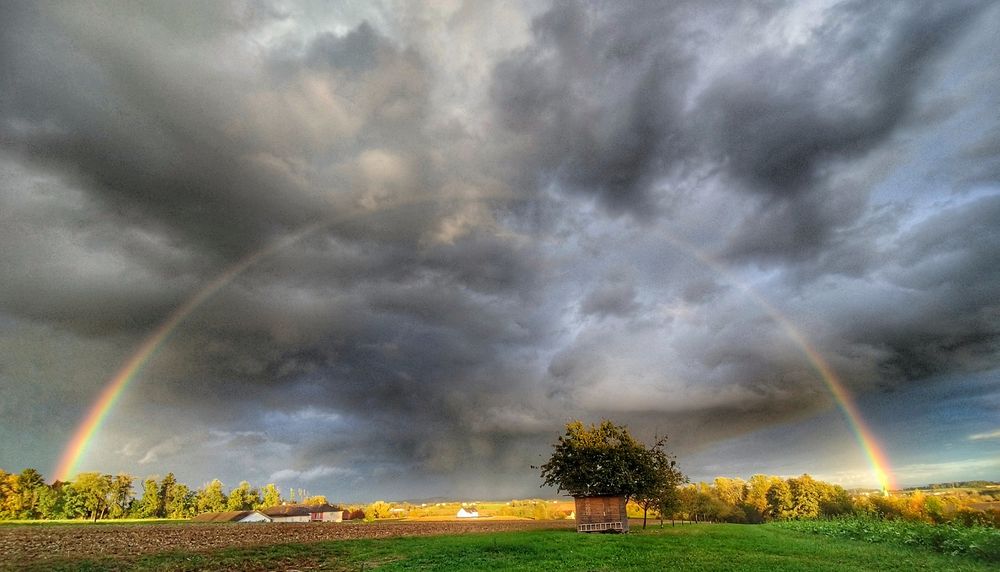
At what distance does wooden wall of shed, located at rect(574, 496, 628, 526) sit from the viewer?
56747 mm

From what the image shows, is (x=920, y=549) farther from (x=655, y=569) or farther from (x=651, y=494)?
(x=651, y=494)

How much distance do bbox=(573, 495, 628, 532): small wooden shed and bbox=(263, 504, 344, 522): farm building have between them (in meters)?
135

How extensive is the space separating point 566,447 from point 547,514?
95.5 metres

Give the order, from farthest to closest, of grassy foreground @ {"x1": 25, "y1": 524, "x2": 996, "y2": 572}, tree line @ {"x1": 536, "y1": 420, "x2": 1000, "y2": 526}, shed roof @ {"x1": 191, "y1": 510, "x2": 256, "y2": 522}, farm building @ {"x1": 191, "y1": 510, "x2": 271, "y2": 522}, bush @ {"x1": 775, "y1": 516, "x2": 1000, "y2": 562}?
farm building @ {"x1": 191, "y1": 510, "x2": 271, "y2": 522} < shed roof @ {"x1": 191, "y1": 510, "x2": 256, "y2": 522} < tree line @ {"x1": 536, "y1": 420, "x2": 1000, "y2": 526} < bush @ {"x1": 775, "y1": 516, "x2": 1000, "y2": 562} < grassy foreground @ {"x1": 25, "y1": 524, "x2": 996, "y2": 572}

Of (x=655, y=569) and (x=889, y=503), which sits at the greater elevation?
(x=655, y=569)

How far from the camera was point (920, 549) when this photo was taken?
110 ft

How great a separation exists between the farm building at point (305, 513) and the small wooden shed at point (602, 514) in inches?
5332

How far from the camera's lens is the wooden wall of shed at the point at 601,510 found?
186 feet

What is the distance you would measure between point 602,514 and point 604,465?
5717 mm

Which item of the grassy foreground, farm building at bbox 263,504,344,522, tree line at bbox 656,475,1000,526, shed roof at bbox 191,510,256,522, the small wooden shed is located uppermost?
the grassy foreground

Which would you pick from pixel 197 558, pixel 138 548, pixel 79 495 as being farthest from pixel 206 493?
pixel 197 558

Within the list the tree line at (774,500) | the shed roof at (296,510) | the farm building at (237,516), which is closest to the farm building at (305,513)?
the shed roof at (296,510)

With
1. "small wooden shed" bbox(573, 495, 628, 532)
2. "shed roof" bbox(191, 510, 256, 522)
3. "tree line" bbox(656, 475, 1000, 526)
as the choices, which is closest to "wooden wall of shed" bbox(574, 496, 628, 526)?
"small wooden shed" bbox(573, 495, 628, 532)

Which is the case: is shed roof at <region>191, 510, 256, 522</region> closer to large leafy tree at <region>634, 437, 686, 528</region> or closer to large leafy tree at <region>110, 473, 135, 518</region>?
large leafy tree at <region>110, 473, 135, 518</region>
